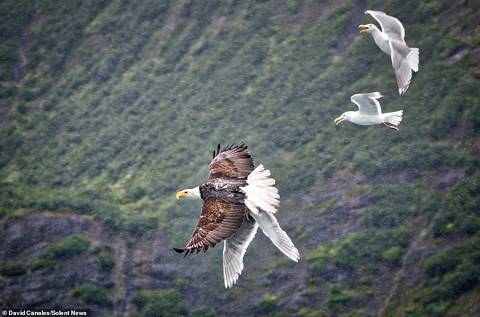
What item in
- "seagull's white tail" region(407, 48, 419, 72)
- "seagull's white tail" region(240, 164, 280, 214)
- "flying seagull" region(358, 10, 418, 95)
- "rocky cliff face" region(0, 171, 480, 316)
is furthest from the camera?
"seagull's white tail" region(407, 48, 419, 72)

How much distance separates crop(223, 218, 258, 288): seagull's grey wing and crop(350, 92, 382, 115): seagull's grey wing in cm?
616

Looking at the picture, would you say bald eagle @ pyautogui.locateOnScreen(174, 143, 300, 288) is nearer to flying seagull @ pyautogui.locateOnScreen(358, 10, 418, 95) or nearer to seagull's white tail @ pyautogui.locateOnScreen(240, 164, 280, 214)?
seagull's white tail @ pyautogui.locateOnScreen(240, 164, 280, 214)

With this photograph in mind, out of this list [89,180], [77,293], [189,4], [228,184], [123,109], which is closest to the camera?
[228,184]

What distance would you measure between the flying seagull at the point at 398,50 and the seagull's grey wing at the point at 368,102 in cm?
94

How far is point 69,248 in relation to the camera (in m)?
29.1

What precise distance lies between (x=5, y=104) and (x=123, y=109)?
6.16 m

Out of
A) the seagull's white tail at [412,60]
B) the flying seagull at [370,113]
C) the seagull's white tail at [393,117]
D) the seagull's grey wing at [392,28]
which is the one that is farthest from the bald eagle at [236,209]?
the seagull's grey wing at [392,28]

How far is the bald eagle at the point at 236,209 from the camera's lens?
20891 millimetres

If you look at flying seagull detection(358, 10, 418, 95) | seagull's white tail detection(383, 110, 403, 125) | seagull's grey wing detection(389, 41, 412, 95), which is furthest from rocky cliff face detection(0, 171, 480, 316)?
flying seagull detection(358, 10, 418, 95)

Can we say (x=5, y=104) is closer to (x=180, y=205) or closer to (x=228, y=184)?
(x=180, y=205)

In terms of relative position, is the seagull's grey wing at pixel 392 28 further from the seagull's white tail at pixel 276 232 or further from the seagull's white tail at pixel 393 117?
the seagull's white tail at pixel 276 232

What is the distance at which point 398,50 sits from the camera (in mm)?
27469

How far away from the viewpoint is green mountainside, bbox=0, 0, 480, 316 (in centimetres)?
2630

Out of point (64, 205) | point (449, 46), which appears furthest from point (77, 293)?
point (449, 46)
